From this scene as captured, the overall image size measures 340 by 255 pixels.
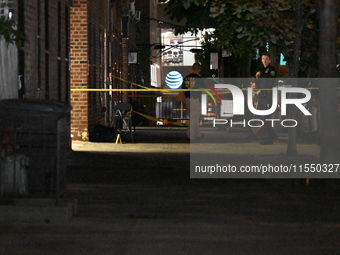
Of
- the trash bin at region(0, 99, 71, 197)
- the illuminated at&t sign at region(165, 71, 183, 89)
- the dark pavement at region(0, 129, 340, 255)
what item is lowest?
the dark pavement at region(0, 129, 340, 255)

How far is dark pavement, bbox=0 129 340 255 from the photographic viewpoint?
26.6ft

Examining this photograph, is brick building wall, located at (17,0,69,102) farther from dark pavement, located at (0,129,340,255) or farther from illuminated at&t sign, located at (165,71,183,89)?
illuminated at&t sign, located at (165,71,183,89)

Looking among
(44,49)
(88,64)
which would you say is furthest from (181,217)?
(88,64)

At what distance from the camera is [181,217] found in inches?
386

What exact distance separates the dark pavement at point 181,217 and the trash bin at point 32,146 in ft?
1.61

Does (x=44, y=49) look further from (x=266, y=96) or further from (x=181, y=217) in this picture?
(x=181, y=217)

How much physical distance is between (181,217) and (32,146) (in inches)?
67.3

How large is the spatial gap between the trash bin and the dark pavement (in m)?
0.49

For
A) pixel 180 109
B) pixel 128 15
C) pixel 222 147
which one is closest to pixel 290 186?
pixel 222 147

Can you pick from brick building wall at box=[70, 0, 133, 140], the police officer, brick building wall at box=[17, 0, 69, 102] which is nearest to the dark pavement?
brick building wall at box=[17, 0, 69, 102]

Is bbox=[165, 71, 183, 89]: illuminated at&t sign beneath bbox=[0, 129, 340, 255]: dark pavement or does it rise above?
above

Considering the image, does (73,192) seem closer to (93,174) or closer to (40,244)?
(93,174)

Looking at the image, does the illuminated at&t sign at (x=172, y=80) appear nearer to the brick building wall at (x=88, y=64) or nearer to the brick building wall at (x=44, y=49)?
the brick building wall at (x=88, y=64)

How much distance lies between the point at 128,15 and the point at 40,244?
3284 cm
